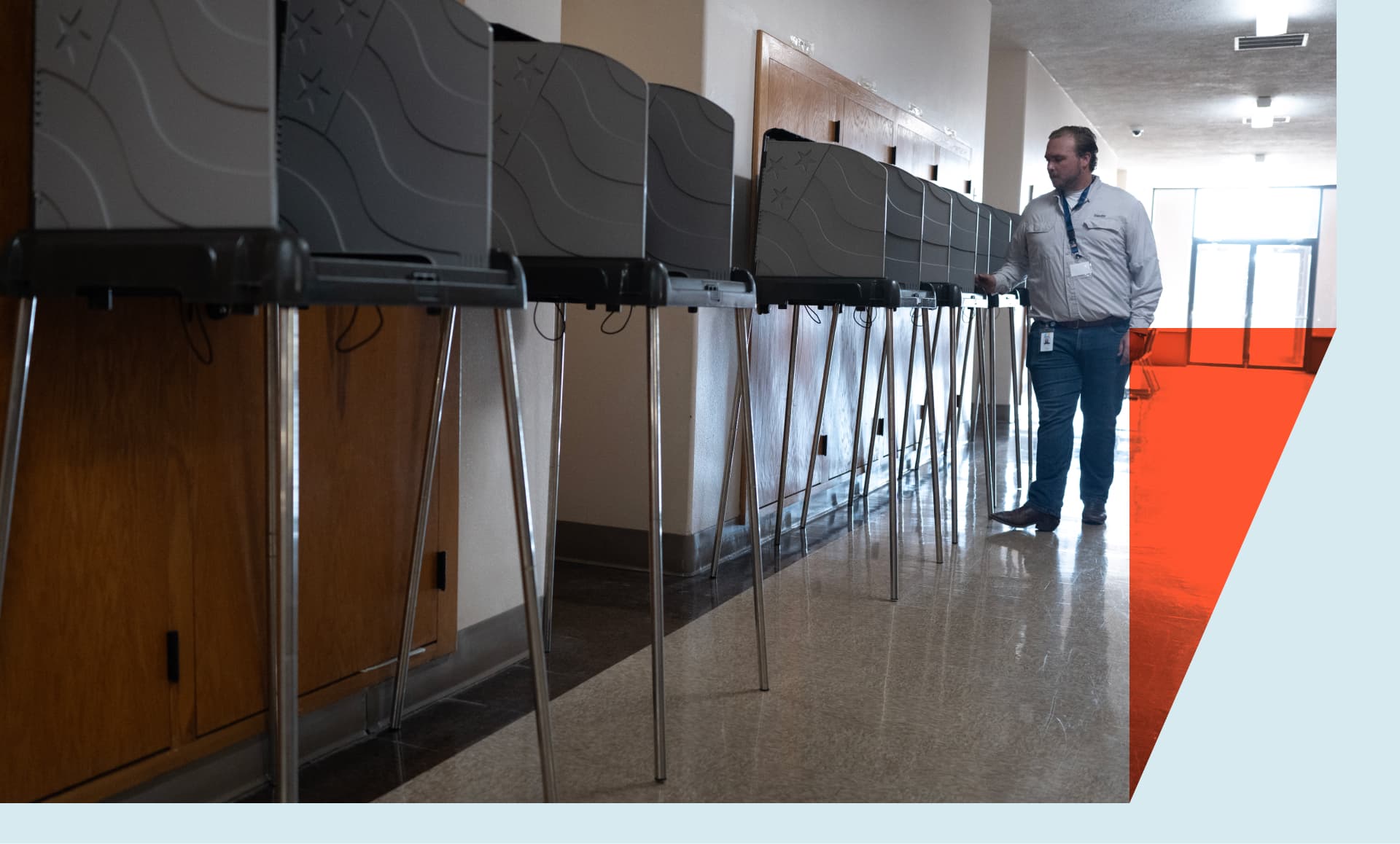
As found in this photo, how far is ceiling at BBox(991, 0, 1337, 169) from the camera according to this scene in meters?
7.10

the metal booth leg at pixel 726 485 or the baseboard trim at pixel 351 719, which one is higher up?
the metal booth leg at pixel 726 485

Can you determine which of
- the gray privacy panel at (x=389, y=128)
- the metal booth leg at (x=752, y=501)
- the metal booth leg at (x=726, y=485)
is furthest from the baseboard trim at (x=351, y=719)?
the metal booth leg at (x=726, y=485)

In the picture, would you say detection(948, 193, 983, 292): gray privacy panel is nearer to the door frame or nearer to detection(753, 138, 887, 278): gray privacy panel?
detection(753, 138, 887, 278): gray privacy panel

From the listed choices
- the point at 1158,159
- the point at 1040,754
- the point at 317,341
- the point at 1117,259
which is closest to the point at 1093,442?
the point at 1117,259

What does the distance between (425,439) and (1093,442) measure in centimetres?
294

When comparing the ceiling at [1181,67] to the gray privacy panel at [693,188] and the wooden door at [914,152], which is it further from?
the gray privacy panel at [693,188]

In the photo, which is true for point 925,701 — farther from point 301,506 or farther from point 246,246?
point 246,246

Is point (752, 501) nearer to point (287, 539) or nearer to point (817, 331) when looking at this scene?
point (287, 539)

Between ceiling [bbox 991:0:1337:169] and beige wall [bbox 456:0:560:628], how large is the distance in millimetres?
5381

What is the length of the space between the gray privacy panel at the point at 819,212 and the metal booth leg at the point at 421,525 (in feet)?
4.91

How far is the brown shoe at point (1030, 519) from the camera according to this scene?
13.9ft

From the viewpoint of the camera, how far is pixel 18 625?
1428mm

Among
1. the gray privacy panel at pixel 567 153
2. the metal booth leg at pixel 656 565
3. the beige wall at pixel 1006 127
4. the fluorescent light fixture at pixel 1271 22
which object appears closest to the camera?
the metal booth leg at pixel 656 565

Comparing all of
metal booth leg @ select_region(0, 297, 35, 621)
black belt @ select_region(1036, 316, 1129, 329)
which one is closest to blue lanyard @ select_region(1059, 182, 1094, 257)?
black belt @ select_region(1036, 316, 1129, 329)
